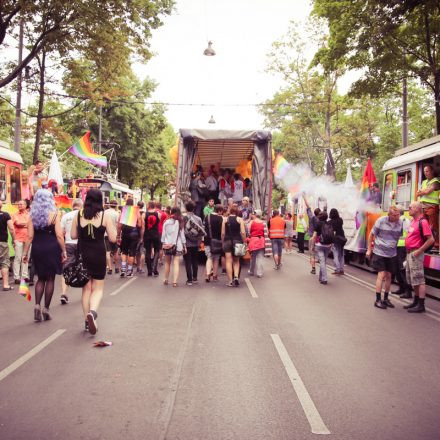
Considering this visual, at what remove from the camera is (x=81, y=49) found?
16.3m

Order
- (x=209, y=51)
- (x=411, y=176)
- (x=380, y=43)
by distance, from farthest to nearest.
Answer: (x=209, y=51)
(x=380, y=43)
(x=411, y=176)

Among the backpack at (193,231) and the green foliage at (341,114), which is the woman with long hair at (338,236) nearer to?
the backpack at (193,231)

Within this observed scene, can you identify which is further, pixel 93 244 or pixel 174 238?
pixel 174 238

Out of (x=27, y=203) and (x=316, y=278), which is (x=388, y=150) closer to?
(x=316, y=278)

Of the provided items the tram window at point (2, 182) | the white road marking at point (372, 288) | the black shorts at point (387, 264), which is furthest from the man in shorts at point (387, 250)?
the tram window at point (2, 182)

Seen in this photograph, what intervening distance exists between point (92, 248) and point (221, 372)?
2535mm

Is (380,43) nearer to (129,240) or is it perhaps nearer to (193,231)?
(193,231)

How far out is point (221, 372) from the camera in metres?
5.03

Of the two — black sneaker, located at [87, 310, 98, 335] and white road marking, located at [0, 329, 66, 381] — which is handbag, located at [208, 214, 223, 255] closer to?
white road marking, located at [0, 329, 66, 381]

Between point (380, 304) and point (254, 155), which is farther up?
point (254, 155)

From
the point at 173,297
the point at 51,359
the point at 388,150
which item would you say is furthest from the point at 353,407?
the point at 388,150

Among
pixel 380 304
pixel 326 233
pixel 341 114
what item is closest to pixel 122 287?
pixel 326 233

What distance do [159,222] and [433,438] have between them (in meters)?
10.4

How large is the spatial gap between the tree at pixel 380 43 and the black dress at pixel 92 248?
1170 cm
